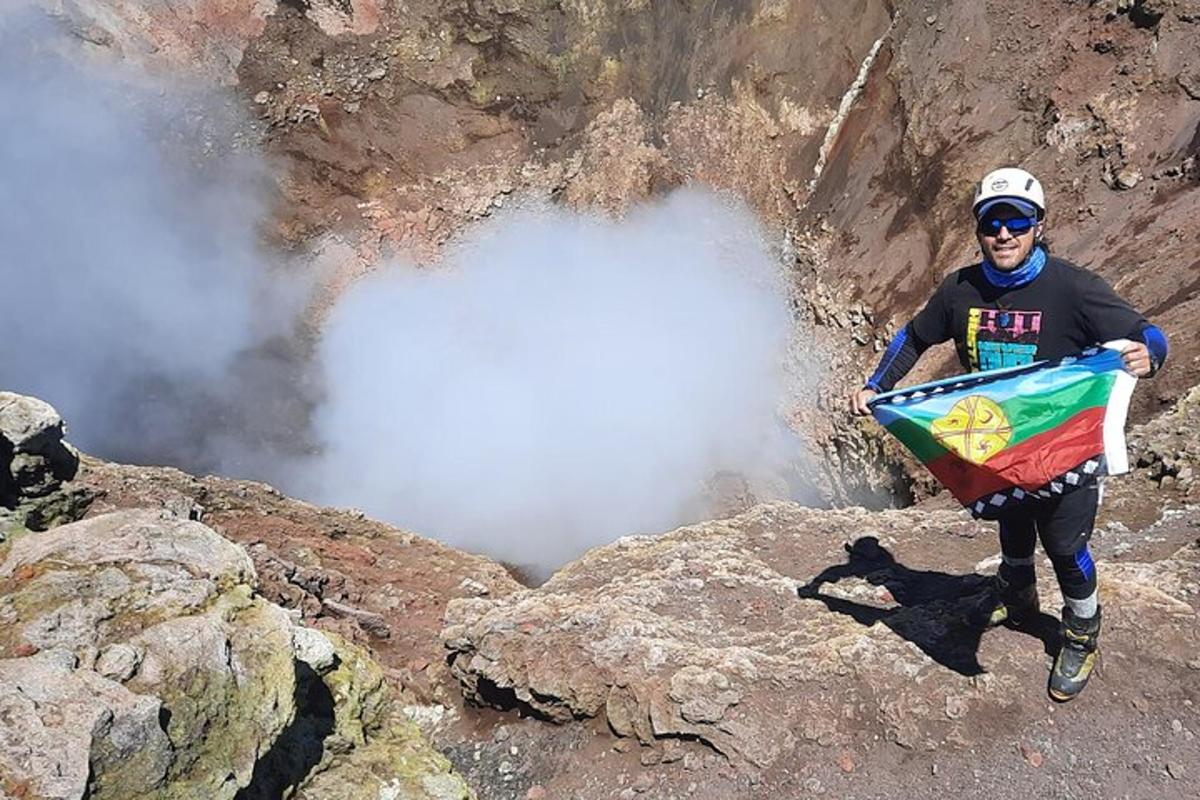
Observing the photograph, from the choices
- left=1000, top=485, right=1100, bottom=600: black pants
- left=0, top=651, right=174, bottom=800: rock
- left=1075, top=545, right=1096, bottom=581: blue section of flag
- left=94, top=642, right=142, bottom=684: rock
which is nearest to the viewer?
left=0, top=651, right=174, bottom=800: rock

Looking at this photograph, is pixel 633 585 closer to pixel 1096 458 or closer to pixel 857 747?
pixel 857 747

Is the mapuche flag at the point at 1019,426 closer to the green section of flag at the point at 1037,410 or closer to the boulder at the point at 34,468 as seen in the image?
the green section of flag at the point at 1037,410

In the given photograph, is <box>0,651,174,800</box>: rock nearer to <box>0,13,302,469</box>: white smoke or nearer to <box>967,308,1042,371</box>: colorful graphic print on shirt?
<box>967,308,1042,371</box>: colorful graphic print on shirt

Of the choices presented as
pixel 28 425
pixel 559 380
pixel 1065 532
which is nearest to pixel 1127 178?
pixel 1065 532

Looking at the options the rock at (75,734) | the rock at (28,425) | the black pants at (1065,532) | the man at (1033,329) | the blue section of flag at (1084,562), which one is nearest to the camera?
the rock at (75,734)

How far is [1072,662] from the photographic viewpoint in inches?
153

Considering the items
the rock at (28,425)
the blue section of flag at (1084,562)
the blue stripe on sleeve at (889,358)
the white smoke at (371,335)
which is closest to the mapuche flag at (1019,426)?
the blue stripe on sleeve at (889,358)

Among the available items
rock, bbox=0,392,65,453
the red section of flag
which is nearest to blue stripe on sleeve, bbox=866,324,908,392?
the red section of flag

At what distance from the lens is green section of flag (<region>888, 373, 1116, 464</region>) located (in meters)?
3.16

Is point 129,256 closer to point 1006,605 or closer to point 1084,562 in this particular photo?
point 1006,605

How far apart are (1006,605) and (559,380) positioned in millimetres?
13916

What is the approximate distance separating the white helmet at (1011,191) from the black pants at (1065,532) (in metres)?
1.21

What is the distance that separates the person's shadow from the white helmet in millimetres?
2420

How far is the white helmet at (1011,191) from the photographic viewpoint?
3.04 metres
